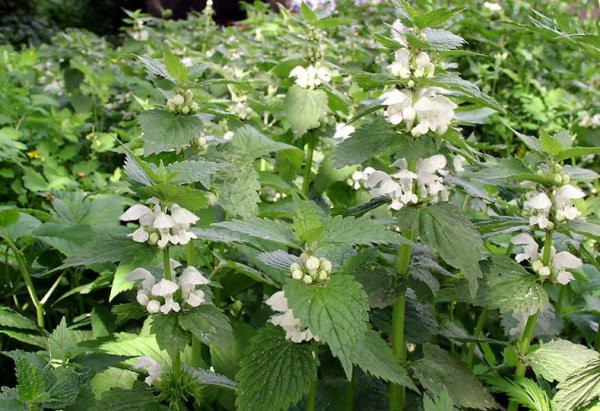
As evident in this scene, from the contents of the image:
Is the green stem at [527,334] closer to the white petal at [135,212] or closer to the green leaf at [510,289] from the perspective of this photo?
the green leaf at [510,289]

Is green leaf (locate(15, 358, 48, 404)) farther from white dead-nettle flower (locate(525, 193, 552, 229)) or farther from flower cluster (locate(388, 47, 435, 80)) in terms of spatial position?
white dead-nettle flower (locate(525, 193, 552, 229))

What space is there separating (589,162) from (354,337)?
311 centimetres

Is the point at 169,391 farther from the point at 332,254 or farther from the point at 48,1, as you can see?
the point at 48,1

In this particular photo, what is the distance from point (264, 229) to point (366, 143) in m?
0.34

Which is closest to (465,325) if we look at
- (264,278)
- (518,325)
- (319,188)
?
(518,325)

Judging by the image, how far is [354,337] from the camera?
931 millimetres

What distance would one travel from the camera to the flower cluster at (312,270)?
1.03 meters

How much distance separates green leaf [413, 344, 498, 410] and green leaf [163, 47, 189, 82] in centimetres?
80

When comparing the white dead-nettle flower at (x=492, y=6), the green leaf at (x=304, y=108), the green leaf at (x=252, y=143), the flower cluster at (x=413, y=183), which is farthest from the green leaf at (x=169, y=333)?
the white dead-nettle flower at (x=492, y=6)

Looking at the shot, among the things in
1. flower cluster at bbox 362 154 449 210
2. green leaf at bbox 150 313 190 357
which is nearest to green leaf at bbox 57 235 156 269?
green leaf at bbox 150 313 190 357

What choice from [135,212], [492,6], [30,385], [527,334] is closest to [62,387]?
[30,385]

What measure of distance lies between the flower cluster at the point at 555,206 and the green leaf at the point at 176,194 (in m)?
0.67

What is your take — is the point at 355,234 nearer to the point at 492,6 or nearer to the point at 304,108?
the point at 304,108

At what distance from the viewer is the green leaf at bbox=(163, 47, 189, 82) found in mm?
1313
